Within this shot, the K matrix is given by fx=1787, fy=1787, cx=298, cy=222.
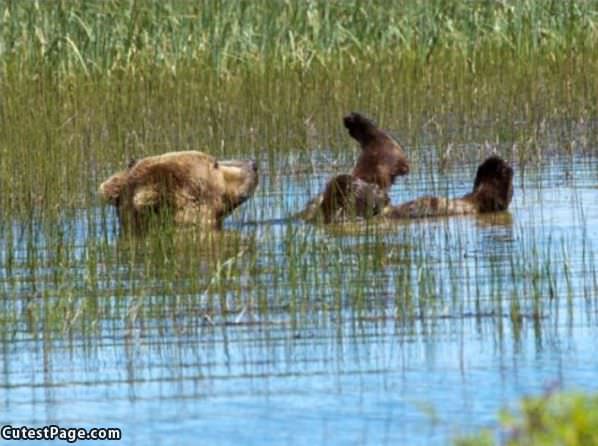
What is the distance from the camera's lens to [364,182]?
36.0 feet

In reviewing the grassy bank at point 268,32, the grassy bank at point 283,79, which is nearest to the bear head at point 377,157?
the grassy bank at point 283,79

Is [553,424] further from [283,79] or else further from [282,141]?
[283,79]

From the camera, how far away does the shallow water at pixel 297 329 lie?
6.57 meters

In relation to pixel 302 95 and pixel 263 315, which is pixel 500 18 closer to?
pixel 302 95

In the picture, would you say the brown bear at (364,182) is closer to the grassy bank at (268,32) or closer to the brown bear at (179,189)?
the brown bear at (179,189)

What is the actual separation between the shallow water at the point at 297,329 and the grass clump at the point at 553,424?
1327 mm

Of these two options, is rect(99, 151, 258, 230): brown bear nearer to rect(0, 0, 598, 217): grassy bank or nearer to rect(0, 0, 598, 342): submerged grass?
rect(0, 0, 598, 342): submerged grass

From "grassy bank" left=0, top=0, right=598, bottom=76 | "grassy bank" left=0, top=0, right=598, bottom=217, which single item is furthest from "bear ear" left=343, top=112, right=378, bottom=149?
"grassy bank" left=0, top=0, right=598, bottom=76

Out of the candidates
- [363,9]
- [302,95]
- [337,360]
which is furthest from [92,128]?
[337,360]

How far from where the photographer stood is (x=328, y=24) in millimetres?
18016

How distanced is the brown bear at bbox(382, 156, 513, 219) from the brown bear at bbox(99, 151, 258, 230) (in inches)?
39.0

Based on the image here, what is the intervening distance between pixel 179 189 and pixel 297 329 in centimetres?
259

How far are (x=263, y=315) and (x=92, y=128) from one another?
6930 mm

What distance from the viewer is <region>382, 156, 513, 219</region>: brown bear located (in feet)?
35.8
